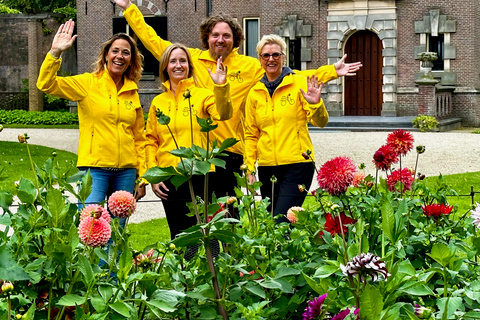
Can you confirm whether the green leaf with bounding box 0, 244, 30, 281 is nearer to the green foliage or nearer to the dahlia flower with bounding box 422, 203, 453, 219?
the dahlia flower with bounding box 422, 203, 453, 219

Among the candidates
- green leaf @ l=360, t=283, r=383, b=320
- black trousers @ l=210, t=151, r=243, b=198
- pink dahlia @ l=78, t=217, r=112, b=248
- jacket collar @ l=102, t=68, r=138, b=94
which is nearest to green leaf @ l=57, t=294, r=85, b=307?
pink dahlia @ l=78, t=217, r=112, b=248

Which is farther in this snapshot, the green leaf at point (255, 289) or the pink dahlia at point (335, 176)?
the pink dahlia at point (335, 176)

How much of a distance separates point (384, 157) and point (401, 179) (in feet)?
0.58

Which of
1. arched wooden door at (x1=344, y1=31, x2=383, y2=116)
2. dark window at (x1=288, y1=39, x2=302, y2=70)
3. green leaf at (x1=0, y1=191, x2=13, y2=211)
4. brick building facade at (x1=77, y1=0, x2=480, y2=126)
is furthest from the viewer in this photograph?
dark window at (x1=288, y1=39, x2=302, y2=70)

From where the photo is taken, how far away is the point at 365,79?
2125cm

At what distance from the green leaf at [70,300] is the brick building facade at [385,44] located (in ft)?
57.9

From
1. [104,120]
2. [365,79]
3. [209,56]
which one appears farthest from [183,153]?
[365,79]

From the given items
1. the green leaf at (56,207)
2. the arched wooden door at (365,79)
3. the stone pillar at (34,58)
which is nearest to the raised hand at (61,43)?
the green leaf at (56,207)

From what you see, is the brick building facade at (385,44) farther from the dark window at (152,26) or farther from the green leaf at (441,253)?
the green leaf at (441,253)

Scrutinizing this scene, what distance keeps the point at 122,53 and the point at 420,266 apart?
8.33ft

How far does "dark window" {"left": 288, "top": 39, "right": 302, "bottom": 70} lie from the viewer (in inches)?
857

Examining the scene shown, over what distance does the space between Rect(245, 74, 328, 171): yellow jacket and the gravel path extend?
3700mm

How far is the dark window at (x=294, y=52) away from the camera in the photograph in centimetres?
2177

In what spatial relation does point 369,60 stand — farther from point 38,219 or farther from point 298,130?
point 38,219
